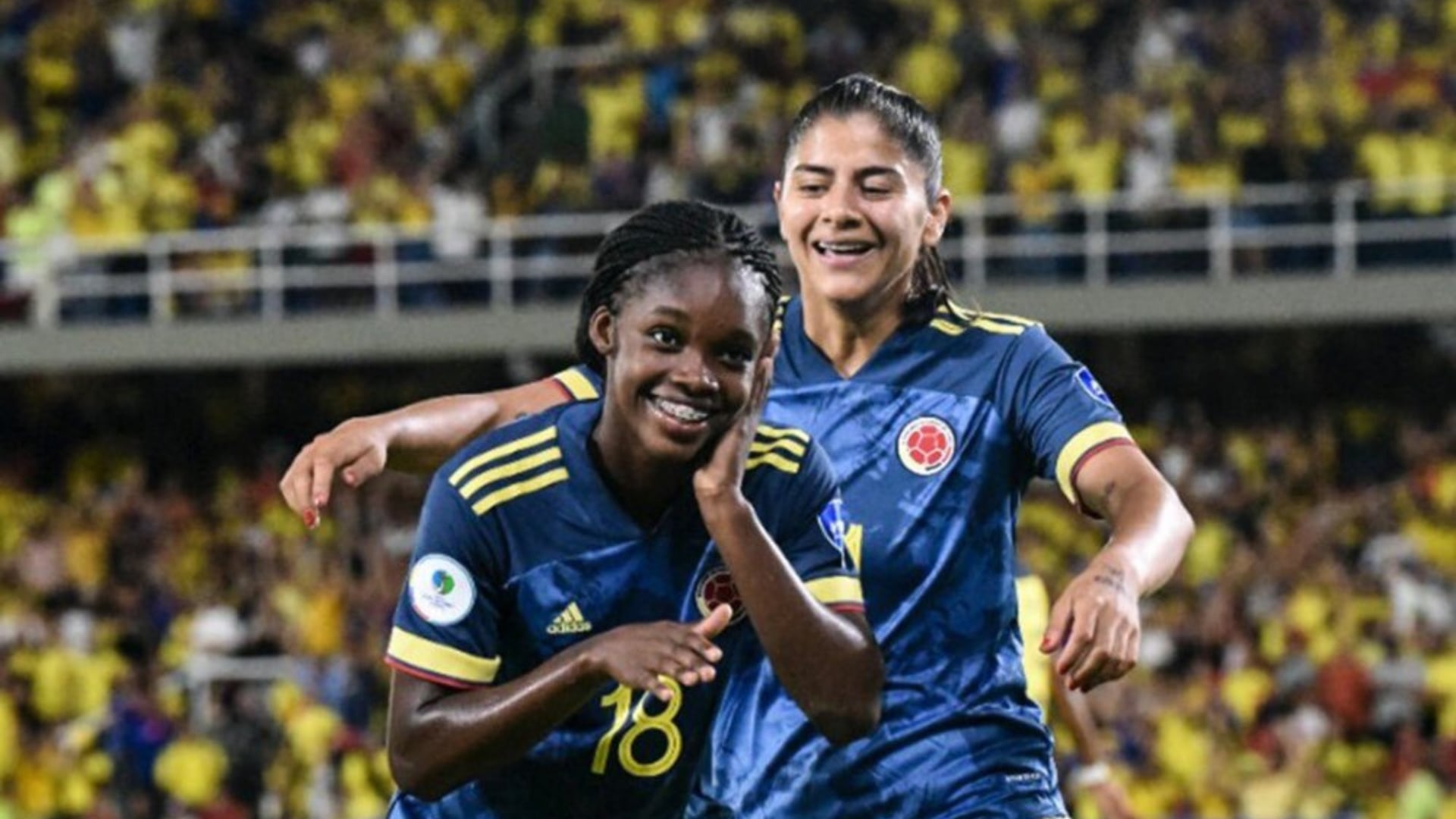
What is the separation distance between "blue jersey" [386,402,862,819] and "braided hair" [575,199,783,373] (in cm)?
24

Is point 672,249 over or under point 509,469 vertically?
over

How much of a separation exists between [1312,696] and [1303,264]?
5.50 m

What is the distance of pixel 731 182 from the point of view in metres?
20.2

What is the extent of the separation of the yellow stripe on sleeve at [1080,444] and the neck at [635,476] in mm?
737

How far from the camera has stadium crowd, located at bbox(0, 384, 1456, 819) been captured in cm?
1574

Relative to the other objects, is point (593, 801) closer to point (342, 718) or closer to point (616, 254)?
point (616, 254)

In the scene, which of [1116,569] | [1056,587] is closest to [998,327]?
[1116,569]

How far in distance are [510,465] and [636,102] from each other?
1761 centimetres

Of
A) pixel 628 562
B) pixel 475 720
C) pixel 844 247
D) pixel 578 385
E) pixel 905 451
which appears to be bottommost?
pixel 475 720

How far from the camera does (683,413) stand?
14.4ft

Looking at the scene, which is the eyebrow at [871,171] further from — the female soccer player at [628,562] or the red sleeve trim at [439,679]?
the red sleeve trim at [439,679]

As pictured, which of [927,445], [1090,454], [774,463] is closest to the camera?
[774,463]

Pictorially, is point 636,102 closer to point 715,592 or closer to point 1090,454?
point 1090,454

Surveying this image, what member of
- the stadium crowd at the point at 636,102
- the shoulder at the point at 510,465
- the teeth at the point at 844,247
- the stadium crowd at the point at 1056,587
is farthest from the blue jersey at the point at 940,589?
the stadium crowd at the point at 636,102
